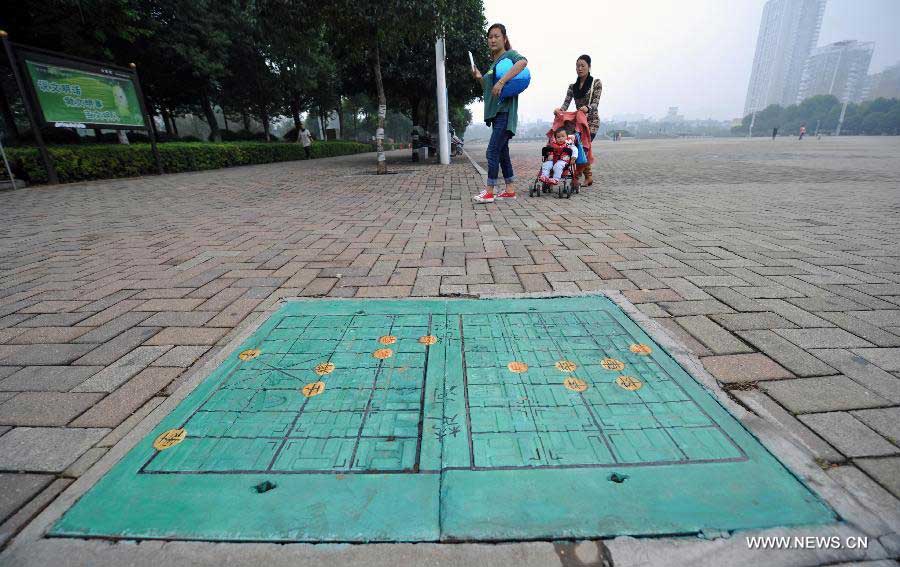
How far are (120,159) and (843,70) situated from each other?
15693 centimetres

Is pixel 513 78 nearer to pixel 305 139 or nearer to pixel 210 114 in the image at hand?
pixel 305 139

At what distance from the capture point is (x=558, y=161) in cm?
648

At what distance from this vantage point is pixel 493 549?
3.31ft

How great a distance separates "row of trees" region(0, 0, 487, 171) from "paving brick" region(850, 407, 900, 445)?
9596mm

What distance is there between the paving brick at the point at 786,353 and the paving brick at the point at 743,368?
0.17 ft

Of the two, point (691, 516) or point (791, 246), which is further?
point (791, 246)

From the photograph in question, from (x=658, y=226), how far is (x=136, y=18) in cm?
1732

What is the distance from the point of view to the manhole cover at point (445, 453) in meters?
1.08

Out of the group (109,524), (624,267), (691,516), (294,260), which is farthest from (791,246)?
(109,524)

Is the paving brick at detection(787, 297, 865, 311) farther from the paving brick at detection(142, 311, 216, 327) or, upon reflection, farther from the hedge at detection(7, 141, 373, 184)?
the hedge at detection(7, 141, 373, 184)

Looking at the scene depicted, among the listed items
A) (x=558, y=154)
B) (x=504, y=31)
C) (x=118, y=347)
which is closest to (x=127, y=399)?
(x=118, y=347)

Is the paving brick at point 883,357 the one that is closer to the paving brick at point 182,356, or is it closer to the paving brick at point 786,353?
the paving brick at point 786,353

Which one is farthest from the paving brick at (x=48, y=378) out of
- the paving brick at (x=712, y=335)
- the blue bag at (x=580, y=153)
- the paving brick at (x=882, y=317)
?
the blue bag at (x=580, y=153)

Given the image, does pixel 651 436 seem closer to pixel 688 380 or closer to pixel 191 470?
pixel 688 380
